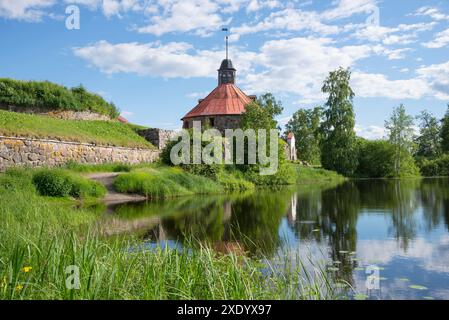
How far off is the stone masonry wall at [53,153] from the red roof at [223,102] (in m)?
22.3

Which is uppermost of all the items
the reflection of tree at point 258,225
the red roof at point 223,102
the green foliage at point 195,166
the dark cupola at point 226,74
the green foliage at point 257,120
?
the dark cupola at point 226,74

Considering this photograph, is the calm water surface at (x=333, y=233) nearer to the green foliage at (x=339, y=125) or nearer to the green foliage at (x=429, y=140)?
the green foliage at (x=339, y=125)

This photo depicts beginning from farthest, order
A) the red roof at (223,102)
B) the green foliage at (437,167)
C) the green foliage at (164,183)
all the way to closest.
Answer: the green foliage at (437,167) < the red roof at (223,102) < the green foliage at (164,183)

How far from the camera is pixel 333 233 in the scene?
10984 millimetres

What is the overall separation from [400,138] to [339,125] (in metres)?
13.1

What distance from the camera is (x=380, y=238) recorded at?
10.3m

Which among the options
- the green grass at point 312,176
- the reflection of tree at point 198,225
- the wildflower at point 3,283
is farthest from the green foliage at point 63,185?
the green grass at point 312,176

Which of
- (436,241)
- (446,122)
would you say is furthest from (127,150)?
(446,122)

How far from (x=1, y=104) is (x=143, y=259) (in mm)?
22689

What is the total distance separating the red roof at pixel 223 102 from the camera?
4934 cm

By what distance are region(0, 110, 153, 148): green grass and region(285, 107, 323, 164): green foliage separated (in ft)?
124

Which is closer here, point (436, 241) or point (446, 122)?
point (436, 241)

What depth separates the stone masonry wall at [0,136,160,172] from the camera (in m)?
19.1

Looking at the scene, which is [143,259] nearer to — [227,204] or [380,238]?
[380,238]
